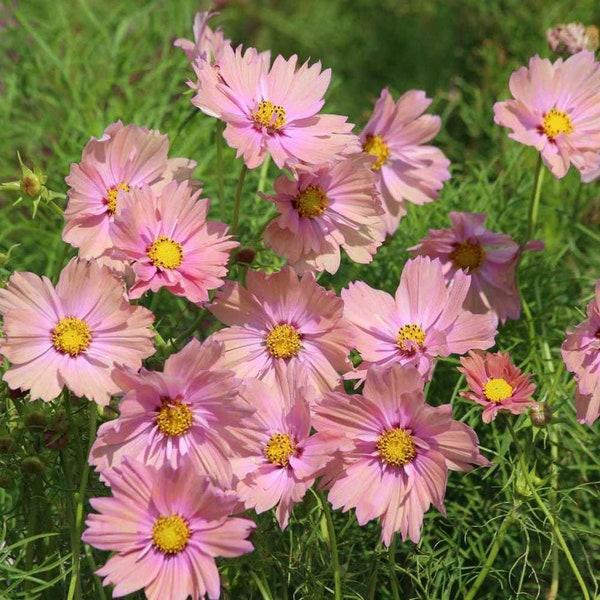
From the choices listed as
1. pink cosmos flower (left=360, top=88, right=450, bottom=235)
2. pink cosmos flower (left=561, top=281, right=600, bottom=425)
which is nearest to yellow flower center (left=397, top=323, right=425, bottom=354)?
pink cosmos flower (left=561, top=281, right=600, bottom=425)

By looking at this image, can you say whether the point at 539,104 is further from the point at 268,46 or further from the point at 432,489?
the point at 268,46

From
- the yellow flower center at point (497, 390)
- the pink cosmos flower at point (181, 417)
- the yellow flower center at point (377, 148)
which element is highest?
the yellow flower center at point (377, 148)

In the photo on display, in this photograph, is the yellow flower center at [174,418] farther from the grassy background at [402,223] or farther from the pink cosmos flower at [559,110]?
the pink cosmos flower at [559,110]

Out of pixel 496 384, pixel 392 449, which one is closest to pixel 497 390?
pixel 496 384

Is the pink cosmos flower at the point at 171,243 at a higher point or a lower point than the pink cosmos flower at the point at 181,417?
higher

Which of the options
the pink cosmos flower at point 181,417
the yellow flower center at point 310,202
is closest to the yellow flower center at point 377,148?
the yellow flower center at point 310,202

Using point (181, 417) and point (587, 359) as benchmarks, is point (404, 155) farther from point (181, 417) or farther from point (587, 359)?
point (181, 417)
